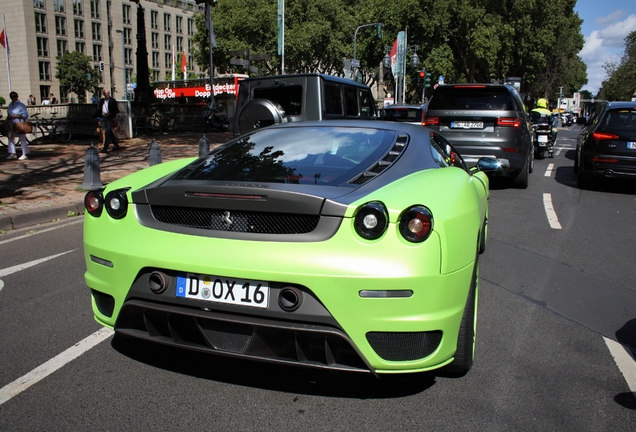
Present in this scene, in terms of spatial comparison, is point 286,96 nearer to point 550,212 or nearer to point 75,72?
point 550,212

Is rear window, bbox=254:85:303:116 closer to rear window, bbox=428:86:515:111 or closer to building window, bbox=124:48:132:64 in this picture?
rear window, bbox=428:86:515:111

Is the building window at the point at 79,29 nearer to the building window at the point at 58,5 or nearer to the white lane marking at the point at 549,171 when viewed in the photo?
the building window at the point at 58,5

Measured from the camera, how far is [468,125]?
1079 centimetres

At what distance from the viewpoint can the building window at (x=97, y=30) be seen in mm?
87125

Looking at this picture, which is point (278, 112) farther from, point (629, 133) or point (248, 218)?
point (248, 218)

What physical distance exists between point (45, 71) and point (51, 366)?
87.8 m

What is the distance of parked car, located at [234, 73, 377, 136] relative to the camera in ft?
32.6

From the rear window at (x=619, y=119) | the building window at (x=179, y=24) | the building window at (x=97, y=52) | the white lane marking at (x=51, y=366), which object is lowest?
the white lane marking at (x=51, y=366)

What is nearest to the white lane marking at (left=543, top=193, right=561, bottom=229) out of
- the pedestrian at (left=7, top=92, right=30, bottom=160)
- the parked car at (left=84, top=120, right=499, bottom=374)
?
the parked car at (left=84, top=120, right=499, bottom=374)

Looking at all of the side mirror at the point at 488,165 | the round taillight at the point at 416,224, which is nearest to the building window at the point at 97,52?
the side mirror at the point at 488,165

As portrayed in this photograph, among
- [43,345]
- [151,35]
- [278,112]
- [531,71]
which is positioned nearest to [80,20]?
[151,35]

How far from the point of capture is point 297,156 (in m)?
3.62

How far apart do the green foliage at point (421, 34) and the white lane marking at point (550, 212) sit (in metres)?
33.4

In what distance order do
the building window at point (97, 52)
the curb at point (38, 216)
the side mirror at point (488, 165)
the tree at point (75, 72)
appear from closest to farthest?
1. the side mirror at point (488, 165)
2. the curb at point (38, 216)
3. the tree at point (75, 72)
4. the building window at point (97, 52)
